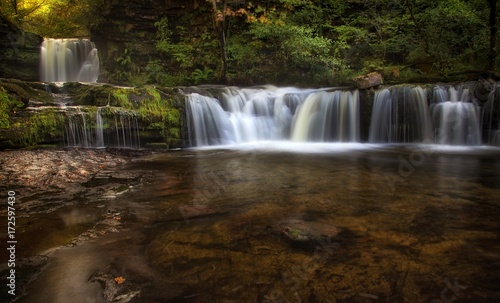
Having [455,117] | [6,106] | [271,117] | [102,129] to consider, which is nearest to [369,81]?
[455,117]

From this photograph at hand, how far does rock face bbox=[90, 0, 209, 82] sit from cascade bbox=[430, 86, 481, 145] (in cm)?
1250

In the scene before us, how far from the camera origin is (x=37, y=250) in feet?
8.89

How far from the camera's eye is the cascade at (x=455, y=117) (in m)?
9.46

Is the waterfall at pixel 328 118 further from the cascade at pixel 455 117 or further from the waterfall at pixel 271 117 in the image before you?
the cascade at pixel 455 117

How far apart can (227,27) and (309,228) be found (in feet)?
51.5

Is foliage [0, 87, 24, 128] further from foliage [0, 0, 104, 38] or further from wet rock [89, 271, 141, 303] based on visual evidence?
foliage [0, 0, 104, 38]

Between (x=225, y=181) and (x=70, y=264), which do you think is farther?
(x=225, y=181)

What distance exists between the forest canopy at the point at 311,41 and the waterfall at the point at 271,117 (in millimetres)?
3216

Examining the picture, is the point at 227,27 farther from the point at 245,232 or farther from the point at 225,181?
the point at 245,232

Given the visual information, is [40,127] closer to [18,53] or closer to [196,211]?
[196,211]

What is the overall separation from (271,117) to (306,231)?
8858 millimetres

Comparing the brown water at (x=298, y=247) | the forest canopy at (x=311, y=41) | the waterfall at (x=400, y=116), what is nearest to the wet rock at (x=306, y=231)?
the brown water at (x=298, y=247)

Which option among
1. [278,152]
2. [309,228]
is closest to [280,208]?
[309,228]

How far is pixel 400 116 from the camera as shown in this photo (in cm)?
1034
